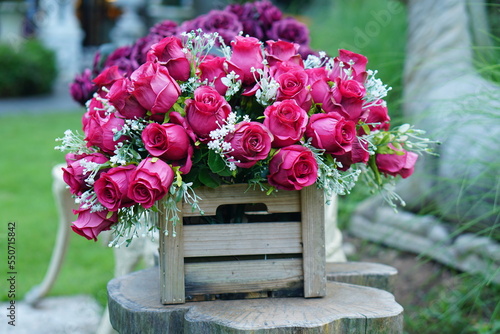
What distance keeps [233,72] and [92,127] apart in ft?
1.22

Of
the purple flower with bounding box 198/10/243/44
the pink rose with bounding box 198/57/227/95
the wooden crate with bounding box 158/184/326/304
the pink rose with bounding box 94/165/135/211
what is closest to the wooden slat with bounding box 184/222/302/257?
the wooden crate with bounding box 158/184/326/304

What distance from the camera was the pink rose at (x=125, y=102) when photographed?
55.7 inches

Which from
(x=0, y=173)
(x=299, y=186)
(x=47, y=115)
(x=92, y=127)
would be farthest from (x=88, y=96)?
(x=47, y=115)

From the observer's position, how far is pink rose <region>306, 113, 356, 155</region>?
1383 millimetres

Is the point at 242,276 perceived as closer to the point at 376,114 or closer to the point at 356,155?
the point at 356,155

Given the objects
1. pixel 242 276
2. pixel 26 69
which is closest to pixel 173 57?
pixel 242 276

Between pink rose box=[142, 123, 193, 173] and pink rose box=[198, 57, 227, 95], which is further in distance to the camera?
pink rose box=[198, 57, 227, 95]

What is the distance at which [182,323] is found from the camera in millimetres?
1521

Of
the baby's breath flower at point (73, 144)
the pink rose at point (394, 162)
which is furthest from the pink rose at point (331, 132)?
the baby's breath flower at point (73, 144)

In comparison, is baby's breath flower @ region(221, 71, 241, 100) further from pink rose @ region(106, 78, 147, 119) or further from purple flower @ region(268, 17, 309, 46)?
purple flower @ region(268, 17, 309, 46)

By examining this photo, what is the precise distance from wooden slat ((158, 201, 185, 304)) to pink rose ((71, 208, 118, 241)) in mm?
138

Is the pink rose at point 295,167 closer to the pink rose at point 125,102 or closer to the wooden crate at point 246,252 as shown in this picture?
the wooden crate at point 246,252

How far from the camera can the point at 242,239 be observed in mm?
1533

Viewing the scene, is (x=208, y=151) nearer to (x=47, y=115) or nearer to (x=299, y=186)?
(x=299, y=186)
